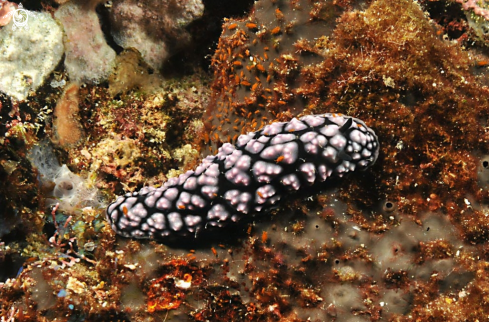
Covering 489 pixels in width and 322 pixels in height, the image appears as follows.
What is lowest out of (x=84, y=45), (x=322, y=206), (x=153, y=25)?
(x=322, y=206)

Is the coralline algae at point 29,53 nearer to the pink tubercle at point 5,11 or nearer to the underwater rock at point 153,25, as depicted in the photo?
the pink tubercle at point 5,11

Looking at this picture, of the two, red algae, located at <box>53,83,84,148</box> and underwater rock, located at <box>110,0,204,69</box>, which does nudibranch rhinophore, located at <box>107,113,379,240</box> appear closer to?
red algae, located at <box>53,83,84,148</box>

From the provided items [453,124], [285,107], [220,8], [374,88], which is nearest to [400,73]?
[374,88]

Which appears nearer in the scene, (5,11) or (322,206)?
(322,206)

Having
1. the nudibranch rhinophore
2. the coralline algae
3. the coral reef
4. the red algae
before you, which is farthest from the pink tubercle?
the nudibranch rhinophore

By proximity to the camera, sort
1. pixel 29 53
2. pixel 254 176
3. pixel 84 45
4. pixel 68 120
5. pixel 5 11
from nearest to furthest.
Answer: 1. pixel 254 176
2. pixel 5 11
3. pixel 29 53
4. pixel 84 45
5. pixel 68 120

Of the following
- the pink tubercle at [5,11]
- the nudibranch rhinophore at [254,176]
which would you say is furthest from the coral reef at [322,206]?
the pink tubercle at [5,11]

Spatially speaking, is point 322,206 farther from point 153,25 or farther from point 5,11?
point 5,11

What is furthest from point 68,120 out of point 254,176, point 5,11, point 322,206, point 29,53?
point 322,206
